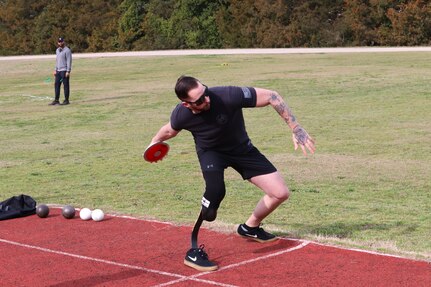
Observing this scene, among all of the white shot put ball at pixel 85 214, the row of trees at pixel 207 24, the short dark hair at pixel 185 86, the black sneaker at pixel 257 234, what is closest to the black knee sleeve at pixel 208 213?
the black sneaker at pixel 257 234

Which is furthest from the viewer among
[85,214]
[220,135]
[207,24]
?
[207,24]

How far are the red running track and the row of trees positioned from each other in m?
46.2

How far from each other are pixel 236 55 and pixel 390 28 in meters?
11.1

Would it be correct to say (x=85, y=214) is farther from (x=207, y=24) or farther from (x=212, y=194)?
(x=207, y=24)

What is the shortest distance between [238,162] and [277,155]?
799 cm

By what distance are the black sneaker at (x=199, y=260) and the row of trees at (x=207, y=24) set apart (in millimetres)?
47354

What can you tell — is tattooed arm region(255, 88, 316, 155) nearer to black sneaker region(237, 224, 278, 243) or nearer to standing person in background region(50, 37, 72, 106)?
black sneaker region(237, 224, 278, 243)

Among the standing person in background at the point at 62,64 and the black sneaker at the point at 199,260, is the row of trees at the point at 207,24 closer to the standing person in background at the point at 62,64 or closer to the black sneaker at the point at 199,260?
the standing person in background at the point at 62,64

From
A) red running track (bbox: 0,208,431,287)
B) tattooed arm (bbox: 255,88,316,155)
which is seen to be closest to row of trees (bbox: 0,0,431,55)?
red running track (bbox: 0,208,431,287)

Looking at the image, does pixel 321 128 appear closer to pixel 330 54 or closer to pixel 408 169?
pixel 408 169

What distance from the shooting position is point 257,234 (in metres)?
10.4

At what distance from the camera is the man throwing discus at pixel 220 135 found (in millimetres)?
9297

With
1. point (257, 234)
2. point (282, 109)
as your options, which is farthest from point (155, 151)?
point (257, 234)

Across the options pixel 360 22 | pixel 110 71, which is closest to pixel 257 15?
pixel 360 22
